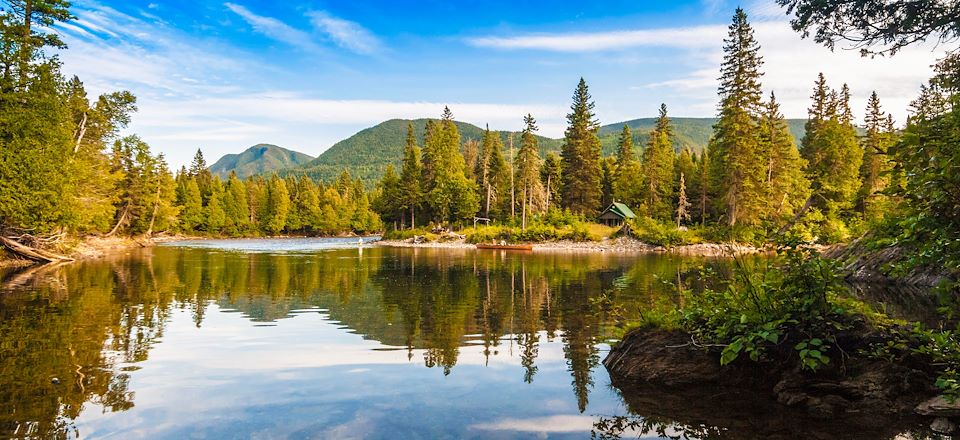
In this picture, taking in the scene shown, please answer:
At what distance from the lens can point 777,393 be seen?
8359 mm

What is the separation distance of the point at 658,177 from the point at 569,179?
11479 millimetres

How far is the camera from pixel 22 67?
3077 cm

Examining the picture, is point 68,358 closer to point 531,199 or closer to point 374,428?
point 374,428

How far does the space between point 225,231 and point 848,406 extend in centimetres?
11518

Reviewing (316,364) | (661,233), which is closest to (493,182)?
(661,233)

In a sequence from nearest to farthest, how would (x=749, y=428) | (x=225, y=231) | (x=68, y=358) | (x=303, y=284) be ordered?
(x=749, y=428), (x=68, y=358), (x=303, y=284), (x=225, y=231)

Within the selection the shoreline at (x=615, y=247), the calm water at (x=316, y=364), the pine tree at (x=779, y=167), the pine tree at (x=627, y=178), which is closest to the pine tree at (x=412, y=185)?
the shoreline at (x=615, y=247)

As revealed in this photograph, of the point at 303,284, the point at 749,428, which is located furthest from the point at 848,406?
the point at 303,284

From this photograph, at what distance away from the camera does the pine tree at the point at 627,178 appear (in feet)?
251

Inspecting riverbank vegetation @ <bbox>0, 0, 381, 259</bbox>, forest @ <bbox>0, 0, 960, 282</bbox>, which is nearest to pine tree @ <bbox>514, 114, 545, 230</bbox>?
forest @ <bbox>0, 0, 960, 282</bbox>

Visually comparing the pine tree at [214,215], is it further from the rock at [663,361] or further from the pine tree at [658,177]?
the rock at [663,361]

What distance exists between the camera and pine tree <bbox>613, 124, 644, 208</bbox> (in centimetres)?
7644

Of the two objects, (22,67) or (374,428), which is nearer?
(374,428)

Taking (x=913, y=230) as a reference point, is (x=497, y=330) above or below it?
below
